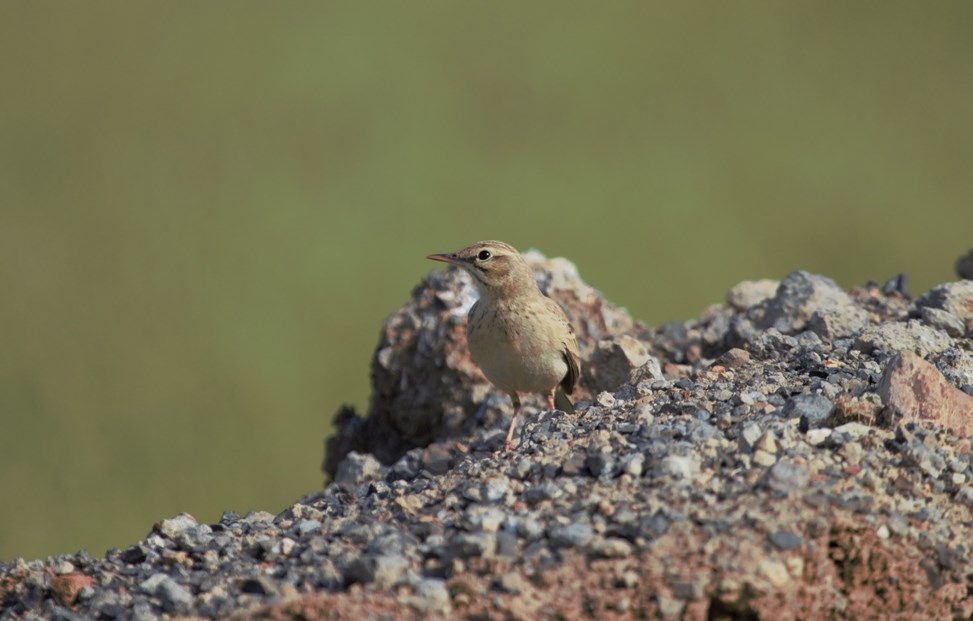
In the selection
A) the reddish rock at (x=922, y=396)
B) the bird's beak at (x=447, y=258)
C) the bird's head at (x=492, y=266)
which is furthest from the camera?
the bird's head at (x=492, y=266)

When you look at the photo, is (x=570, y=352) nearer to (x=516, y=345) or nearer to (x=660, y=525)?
(x=516, y=345)

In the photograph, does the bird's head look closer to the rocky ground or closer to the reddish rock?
the rocky ground

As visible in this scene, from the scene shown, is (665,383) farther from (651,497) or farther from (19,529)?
(19,529)

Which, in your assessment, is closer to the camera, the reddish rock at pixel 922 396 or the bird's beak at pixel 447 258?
the reddish rock at pixel 922 396

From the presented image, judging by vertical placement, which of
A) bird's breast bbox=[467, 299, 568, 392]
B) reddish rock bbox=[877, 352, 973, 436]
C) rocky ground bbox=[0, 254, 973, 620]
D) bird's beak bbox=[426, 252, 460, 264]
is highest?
bird's beak bbox=[426, 252, 460, 264]

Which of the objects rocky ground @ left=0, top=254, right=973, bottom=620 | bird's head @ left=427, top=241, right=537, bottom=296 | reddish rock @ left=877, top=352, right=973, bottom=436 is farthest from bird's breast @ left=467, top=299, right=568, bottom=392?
reddish rock @ left=877, top=352, right=973, bottom=436

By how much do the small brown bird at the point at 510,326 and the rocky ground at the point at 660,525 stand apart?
122cm

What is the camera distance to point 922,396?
567cm

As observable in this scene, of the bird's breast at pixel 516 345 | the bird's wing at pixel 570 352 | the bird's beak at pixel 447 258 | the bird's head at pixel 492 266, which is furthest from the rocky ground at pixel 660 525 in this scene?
the bird's beak at pixel 447 258

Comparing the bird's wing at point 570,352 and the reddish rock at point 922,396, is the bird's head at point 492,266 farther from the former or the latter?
the reddish rock at point 922,396

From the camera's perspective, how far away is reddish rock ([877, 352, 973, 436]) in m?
5.62

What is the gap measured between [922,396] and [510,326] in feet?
10.5

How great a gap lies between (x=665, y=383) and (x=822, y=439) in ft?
4.46

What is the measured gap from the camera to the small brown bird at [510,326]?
8.26 meters
